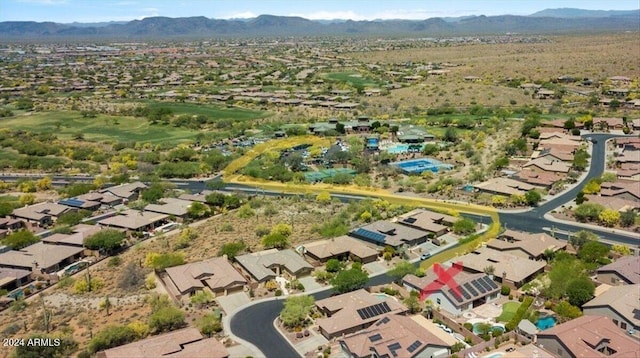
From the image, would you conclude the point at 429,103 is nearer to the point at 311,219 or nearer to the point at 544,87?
the point at 544,87

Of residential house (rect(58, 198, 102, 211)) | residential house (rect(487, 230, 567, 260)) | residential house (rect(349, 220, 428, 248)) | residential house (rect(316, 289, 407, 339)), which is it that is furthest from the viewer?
residential house (rect(58, 198, 102, 211))

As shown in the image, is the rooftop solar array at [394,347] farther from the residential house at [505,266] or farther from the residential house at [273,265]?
the residential house at [273,265]

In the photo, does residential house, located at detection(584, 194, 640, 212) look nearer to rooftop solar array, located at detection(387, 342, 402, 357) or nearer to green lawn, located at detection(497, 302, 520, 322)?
green lawn, located at detection(497, 302, 520, 322)

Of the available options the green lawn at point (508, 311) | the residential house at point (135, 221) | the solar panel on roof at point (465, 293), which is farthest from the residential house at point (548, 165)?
the residential house at point (135, 221)

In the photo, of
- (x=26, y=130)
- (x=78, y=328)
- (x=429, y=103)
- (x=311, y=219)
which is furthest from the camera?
(x=429, y=103)

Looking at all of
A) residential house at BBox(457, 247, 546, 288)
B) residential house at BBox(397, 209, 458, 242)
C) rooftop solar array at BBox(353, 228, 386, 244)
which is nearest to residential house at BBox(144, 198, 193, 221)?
rooftop solar array at BBox(353, 228, 386, 244)

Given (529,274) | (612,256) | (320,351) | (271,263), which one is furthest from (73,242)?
(612,256)
